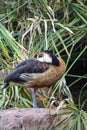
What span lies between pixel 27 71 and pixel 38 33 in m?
1.43

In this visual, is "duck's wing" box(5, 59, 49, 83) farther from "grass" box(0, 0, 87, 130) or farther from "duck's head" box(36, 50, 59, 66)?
"grass" box(0, 0, 87, 130)

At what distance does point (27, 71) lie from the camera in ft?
12.9

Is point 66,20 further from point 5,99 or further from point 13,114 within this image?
point 13,114

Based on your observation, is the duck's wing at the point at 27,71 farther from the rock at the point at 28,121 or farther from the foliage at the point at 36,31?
the foliage at the point at 36,31

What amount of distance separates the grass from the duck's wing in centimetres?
67

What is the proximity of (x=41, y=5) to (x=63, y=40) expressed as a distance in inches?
23.0

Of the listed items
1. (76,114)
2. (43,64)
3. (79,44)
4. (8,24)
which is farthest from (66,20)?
(76,114)

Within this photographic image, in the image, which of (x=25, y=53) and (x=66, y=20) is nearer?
(x=25, y=53)

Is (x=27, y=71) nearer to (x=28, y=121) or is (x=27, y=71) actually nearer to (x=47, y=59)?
(x=47, y=59)

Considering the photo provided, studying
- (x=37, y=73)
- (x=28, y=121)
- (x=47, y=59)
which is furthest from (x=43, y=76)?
(x=28, y=121)

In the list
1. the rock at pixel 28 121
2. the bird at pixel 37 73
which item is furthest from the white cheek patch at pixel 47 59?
the rock at pixel 28 121

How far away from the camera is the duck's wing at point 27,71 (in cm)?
389

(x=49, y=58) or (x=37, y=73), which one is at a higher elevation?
(x=49, y=58)

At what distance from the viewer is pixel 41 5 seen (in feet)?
17.7
